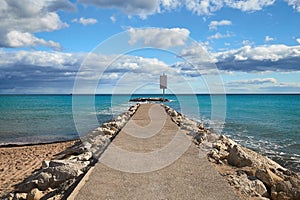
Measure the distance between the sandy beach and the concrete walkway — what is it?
272 cm

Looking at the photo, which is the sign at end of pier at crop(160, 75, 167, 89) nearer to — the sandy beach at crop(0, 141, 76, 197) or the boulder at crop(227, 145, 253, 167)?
the sandy beach at crop(0, 141, 76, 197)

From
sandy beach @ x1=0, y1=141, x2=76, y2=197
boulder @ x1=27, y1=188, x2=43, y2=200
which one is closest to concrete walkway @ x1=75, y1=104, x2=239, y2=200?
boulder @ x1=27, y1=188, x2=43, y2=200

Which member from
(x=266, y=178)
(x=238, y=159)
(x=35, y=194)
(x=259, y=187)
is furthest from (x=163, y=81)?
(x=35, y=194)

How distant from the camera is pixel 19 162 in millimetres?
11828

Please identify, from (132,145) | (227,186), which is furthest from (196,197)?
(132,145)

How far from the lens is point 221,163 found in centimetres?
758

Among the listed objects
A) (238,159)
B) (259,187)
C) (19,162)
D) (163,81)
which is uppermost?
(163,81)

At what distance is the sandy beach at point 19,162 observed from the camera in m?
8.91

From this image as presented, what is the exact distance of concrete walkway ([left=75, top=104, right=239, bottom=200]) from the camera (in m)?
5.15

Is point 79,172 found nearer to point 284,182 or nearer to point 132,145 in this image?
point 132,145

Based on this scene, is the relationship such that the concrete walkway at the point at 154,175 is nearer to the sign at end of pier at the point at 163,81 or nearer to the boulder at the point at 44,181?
the boulder at the point at 44,181

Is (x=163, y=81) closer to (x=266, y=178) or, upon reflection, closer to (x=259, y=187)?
(x=266, y=178)

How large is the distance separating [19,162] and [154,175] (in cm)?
742

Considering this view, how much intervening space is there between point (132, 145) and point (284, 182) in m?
4.59
